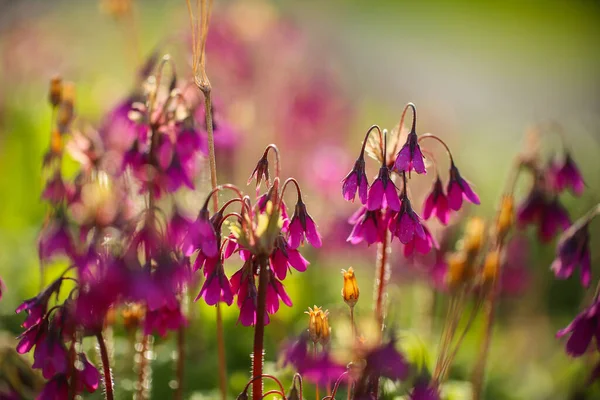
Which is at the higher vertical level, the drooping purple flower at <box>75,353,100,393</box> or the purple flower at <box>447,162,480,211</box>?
the purple flower at <box>447,162,480,211</box>

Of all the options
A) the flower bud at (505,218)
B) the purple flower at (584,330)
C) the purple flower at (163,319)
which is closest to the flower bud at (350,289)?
the purple flower at (163,319)

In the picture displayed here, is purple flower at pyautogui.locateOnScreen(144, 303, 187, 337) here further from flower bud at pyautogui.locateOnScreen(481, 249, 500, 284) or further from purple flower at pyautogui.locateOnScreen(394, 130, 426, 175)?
flower bud at pyautogui.locateOnScreen(481, 249, 500, 284)

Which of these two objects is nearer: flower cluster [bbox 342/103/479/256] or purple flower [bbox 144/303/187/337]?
flower cluster [bbox 342/103/479/256]

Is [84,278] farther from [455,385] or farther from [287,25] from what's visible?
[287,25]

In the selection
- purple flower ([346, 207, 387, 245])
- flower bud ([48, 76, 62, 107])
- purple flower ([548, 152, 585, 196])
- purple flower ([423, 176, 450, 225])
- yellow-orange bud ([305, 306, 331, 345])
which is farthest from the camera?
purple flower ([548, 152, 585, 196])

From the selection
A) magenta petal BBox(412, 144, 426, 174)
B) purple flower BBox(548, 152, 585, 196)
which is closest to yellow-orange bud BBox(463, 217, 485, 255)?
purple flower BBox(548, 152, 585, 196)

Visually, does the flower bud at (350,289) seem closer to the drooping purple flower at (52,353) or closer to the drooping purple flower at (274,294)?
the drooping purple flower at (274,294)

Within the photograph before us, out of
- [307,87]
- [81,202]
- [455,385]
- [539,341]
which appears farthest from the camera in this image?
[307,87]

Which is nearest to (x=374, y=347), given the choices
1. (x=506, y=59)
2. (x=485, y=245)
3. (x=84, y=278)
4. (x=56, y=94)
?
(x=84, y=278)
